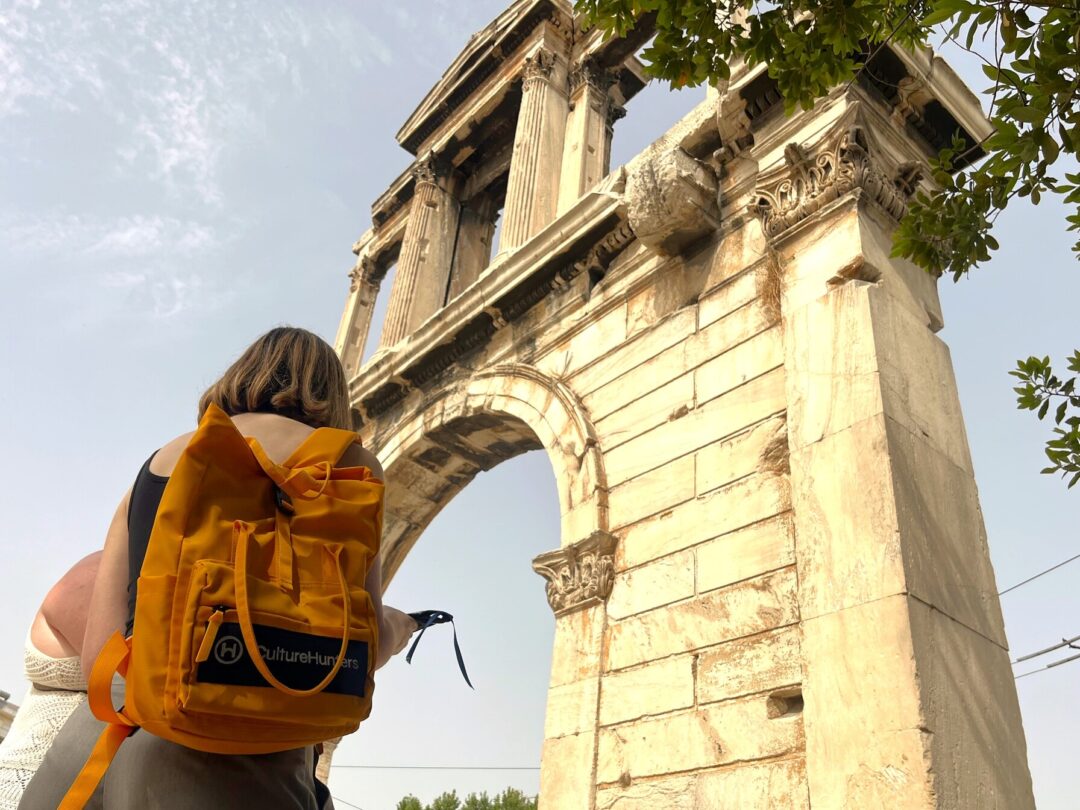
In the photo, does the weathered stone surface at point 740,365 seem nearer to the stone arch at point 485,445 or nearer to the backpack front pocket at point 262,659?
the stone arch at point 485,445

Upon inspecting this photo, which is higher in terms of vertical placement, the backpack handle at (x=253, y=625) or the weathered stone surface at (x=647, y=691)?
the weathered stone surface at (x=647, y=691)

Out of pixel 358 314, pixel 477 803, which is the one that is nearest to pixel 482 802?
pixel 477 803

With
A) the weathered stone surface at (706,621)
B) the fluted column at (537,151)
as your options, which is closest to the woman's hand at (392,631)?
the weathered stone surface at (706,621)

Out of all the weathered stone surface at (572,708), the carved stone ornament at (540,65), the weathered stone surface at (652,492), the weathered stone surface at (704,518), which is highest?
the carved stone ornament at (540,65)

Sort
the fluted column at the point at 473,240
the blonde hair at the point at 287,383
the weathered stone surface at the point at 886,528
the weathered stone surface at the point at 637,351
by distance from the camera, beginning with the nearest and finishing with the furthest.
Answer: the blonde hair at the point at 287,383
the weathered stone surface at the point at 886,528
the weathered stone surface at the point at 637,351
the fluted column at the point at 473,240

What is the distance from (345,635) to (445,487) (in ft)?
26.4

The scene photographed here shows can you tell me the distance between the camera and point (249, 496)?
158 cm

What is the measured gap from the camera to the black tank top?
5.28 feet

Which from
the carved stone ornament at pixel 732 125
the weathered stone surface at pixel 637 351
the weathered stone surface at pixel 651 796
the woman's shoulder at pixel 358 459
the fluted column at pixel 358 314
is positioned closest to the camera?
the woman's shoulder at pixel 358 459

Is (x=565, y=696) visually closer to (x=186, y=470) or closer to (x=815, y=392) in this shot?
(x=815, y=392)

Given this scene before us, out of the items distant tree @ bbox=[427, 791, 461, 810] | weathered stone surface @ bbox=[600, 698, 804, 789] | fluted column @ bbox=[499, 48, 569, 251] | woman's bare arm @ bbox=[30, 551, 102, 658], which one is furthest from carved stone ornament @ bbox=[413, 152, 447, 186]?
distant tree @ bbox=[427, 791, 461, 810]

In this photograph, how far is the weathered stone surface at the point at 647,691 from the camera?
187 inches

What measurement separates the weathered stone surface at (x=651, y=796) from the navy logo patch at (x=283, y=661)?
343cm

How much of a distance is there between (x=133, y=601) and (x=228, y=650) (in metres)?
0.32
